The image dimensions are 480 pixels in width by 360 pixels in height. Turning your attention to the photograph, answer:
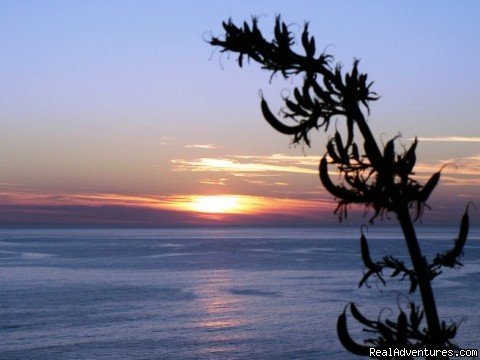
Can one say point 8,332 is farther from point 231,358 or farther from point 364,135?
point 364,135

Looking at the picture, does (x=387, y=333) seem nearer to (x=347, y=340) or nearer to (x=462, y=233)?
(x=347, y=340)

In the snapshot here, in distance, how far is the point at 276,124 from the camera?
357 centimetres

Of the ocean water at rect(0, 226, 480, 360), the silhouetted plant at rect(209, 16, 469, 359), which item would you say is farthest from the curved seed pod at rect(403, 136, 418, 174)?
the ocean water at rect(0, 226, 480, 360)

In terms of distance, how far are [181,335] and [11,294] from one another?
75.2 ft

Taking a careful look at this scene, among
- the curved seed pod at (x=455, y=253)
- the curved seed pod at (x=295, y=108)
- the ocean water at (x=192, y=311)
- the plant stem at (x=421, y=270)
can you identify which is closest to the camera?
the plant stem at (x=421, y=270)

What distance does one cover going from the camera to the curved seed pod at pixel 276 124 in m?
3.50

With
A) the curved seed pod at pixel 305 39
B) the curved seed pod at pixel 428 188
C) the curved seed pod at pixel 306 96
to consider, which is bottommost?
the curved seed pod at pixel 428 188

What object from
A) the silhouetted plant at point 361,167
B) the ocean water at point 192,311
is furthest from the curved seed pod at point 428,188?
the ocean water at point 192,311

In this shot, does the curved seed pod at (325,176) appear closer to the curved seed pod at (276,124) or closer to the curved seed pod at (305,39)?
the curved seed pod at (276,124)

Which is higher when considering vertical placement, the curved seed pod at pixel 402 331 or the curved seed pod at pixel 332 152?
the curved seed pod at pixel 332 152

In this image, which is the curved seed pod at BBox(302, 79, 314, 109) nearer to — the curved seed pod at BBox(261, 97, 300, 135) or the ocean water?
the curved seed pod at BBox(261, 97, 300, 135)

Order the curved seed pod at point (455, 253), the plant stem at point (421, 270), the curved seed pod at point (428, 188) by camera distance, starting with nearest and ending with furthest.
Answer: the plant stem at point (421, 270) < the curved seed pod at point (428, 188) < the curved seed pod at point (455, 253)

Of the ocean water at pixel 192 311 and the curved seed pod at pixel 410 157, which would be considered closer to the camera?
the curved seed pod at pixel 410 157

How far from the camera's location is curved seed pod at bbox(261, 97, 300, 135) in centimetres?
350
